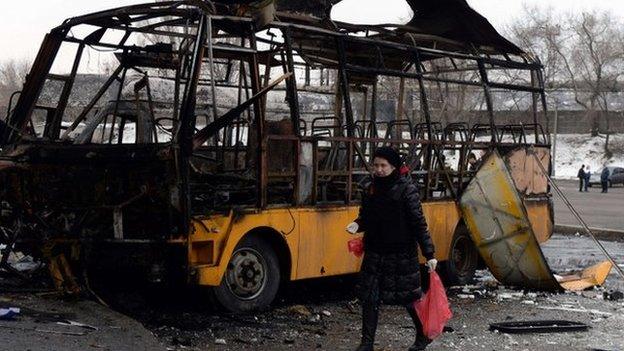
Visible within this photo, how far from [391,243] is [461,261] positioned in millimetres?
5220

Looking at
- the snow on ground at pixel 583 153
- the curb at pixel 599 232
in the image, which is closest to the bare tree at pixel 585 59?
the snow on ground at pixel 583 153

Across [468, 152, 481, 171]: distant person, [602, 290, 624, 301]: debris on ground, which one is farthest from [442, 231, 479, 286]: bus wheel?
[602, 290, 624, 301]: debris on ground

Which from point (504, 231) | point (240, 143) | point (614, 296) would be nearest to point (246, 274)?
point (240, 143)

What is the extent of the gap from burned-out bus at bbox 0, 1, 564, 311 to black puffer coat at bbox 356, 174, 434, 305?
3.43 feet

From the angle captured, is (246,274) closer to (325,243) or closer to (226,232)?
(226,232)

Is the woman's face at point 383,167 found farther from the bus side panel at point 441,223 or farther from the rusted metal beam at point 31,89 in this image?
the rusted metal beam at point 31,89

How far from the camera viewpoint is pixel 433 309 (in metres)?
7.42

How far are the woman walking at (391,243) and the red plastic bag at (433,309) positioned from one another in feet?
0.57

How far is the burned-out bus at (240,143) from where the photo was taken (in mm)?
8219

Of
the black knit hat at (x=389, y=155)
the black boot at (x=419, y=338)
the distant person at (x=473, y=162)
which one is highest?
the black knit hat at (x=389, y=155)

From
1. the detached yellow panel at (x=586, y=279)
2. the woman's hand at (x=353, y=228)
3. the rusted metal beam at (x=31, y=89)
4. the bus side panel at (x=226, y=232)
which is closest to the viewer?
the woman's hand at (x=353, y=228)

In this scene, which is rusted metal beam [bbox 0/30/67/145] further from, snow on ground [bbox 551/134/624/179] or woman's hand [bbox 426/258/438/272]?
snow on ground [bbox 551/134/624/179]

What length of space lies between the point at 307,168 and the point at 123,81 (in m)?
2.51

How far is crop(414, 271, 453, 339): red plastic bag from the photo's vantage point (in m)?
7.39
